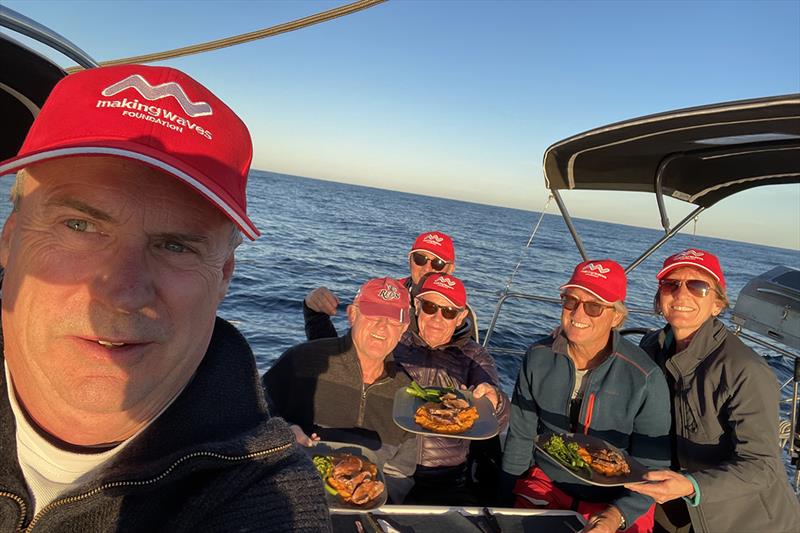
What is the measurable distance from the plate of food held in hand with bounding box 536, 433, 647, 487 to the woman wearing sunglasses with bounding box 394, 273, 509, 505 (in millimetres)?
709

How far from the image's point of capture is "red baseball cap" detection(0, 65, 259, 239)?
1.02 meters

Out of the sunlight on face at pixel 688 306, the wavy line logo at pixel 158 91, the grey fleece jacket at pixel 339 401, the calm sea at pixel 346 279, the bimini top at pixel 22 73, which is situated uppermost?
the bimini top at pixel 22 73

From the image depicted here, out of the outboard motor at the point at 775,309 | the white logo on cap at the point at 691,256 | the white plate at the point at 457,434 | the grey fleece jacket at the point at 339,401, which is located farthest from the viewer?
the outboard motor at the point at 775,309

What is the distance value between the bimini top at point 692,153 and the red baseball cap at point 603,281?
1247 mm

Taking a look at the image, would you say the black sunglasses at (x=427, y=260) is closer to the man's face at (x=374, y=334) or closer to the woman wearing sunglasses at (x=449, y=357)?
the woman wearing sunglasses at (x=449, y=357)

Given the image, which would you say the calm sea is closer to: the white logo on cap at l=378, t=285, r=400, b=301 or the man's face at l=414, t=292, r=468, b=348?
the man's face at l=414, t=292, r=468, b=348

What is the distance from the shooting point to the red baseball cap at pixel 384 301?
3443 millimetres

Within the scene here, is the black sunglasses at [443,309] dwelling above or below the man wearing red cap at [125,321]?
below

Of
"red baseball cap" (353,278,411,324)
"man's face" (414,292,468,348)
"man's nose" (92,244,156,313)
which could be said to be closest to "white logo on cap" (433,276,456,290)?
"man's face" (414,292,468,348)

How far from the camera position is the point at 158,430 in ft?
3.90

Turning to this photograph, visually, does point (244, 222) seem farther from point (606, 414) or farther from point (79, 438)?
point (606, 414)

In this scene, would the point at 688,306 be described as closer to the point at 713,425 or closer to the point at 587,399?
the point at 713,425

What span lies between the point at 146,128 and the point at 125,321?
0.46 m

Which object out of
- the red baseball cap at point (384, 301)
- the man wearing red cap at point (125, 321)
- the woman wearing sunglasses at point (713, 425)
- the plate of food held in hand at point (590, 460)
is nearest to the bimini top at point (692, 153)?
the woman wearing sunglasses at point (713, 425)
